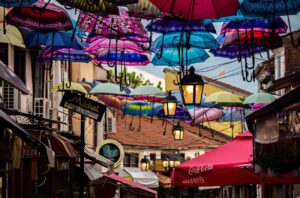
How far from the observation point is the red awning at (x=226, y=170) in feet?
48.3

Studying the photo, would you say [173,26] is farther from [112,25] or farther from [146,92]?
[146,92]

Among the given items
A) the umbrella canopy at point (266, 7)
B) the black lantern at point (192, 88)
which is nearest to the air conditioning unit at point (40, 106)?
the black lantern at point (192, 88)

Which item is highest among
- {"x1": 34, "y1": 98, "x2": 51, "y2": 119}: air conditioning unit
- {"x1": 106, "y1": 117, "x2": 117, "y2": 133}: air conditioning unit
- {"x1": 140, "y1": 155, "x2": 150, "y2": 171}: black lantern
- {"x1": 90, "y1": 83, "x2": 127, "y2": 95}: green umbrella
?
{"x1": 90, "y1": 83, "x2": 127, "y2": 95}: green umbrella

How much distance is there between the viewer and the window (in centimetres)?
4987

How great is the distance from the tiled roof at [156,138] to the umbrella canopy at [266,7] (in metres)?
36.1

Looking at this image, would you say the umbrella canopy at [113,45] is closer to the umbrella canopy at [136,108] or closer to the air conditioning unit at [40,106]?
the air conditioning unit at [40,106]

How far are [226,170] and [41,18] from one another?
4266 millimetres

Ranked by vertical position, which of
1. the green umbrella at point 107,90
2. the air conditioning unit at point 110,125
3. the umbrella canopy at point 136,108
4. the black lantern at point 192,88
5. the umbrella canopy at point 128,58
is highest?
the umbrella canopy at point 128,58

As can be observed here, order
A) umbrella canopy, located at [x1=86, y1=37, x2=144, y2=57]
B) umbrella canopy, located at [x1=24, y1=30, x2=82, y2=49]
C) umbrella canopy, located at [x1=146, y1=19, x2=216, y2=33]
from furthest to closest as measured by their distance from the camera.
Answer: umbrella canopy, located at [x1=86, y1=37, x2=144, y2=57] → umbrella canopy, located at [x1=24, y1=30, x2=82, y2=49] → umbrella canopy, located at [x1=146, y1=19, x2=216, y2=33]

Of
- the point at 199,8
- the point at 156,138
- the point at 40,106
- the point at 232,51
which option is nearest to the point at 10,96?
the point at 40,106

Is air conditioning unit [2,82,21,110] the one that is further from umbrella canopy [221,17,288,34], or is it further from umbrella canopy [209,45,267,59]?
umbrella canopy [221,17,288,34]

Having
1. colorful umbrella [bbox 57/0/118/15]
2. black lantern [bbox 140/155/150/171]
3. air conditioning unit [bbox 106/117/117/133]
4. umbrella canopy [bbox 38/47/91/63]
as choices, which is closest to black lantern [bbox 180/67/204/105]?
umbrella canopy [bbox 38/47/91/63]

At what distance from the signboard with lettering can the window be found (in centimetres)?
3040

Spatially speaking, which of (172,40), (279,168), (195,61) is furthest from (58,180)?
(279,168)
